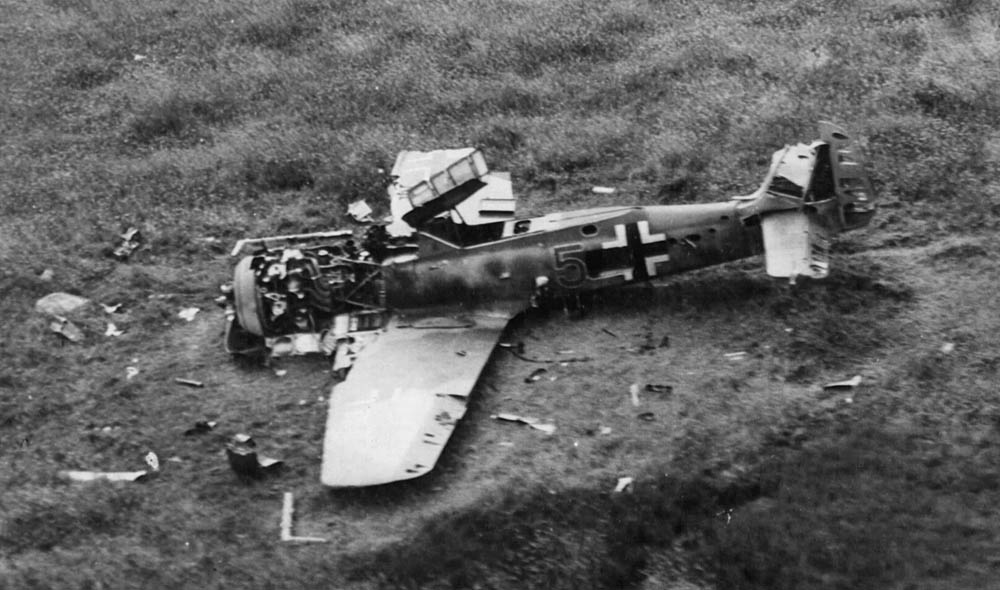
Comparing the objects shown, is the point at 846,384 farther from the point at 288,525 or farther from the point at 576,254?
the point at 288,525

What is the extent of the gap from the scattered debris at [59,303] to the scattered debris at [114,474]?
349 centimetres

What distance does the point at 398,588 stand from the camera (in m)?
9.62

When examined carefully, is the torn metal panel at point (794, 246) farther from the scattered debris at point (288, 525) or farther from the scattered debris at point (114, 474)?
the scattered debris at point (114, 474)

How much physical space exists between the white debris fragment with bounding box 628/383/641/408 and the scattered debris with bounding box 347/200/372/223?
18.4 feet

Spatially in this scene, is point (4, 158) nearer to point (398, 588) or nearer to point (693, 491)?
point (398, 588)

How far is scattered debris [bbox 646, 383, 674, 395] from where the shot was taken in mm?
11633

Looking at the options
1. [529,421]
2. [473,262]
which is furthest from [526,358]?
[473,262]

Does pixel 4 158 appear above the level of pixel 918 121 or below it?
above

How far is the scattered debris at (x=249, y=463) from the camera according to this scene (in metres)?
11.2

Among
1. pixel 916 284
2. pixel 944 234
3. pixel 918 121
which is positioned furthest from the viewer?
pixel 918 121

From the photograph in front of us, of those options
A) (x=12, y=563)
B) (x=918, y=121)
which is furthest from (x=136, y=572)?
(x=918, y=121)

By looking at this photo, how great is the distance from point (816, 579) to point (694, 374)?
3375 millimetres

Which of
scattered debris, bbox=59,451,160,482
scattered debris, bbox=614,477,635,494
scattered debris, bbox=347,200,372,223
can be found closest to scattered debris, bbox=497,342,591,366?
scattered debris, bbox=614,477,635,494

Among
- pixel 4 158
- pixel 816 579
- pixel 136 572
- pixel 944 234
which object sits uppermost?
pixel 4 158
